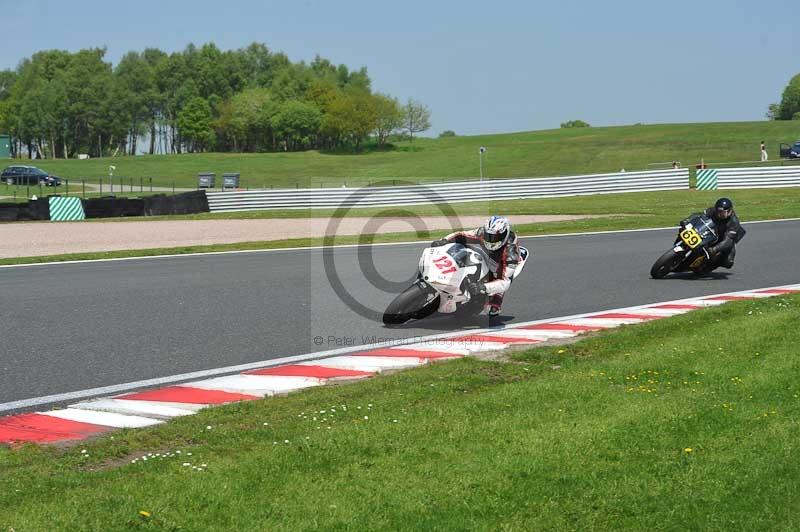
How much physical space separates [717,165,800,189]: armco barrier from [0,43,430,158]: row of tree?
87668mm

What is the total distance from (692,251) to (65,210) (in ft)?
79.0

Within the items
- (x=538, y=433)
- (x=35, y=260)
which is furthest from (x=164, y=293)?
(x=538, y=433)

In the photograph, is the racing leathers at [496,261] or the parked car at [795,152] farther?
the parked car at [795,152]

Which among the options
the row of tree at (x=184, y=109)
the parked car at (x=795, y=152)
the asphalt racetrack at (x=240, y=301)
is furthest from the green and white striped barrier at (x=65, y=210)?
the row of tree at (x=184, y=109)

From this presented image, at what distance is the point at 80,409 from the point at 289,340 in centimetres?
320

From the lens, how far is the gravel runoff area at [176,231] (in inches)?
917

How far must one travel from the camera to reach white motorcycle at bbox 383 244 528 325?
33.4ft

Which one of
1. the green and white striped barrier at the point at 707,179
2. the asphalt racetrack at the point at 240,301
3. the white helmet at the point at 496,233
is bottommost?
the asphalt racetrack at the point at 240,301

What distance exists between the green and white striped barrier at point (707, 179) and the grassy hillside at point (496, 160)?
34.4m

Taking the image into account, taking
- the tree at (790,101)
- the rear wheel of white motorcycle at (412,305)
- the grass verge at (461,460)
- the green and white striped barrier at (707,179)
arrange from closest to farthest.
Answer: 1. the grass verge at (461,460)
2. the rear wheel of white motorcycle at (412,305)
3. the green and white striped barrier at (707,179)
4. the tree at (790,101)

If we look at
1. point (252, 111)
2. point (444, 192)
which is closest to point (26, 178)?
point (444, 192)

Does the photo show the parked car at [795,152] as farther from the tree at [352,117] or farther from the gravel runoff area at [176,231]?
the tree at [352,117]

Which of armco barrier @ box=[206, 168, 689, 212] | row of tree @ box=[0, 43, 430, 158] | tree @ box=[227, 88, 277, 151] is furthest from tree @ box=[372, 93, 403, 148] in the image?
armco barrier @ box=[206, 168, 689, 212]

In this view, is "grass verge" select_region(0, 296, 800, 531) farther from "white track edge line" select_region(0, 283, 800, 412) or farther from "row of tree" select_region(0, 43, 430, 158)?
"row of tree" select_region(0, 43, 430, 158)
